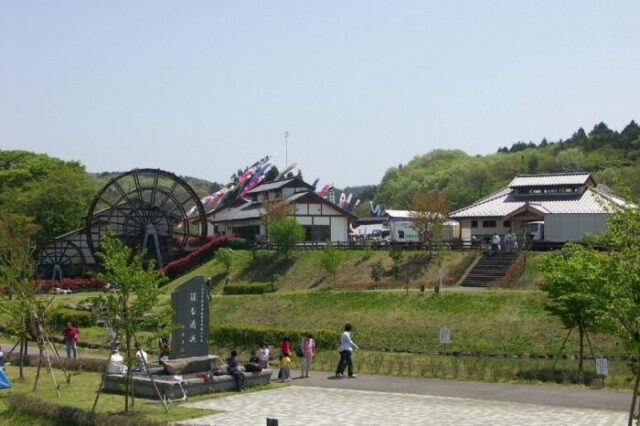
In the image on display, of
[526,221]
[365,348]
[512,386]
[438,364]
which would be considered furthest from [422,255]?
[512,386]

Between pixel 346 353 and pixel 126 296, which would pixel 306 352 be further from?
pixel 126 296

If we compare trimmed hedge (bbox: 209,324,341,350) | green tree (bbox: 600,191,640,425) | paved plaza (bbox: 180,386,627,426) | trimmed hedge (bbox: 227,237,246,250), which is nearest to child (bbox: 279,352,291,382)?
paved plaza (bbox: 180,386,627,426)

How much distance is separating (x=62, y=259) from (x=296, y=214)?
18.3 meters

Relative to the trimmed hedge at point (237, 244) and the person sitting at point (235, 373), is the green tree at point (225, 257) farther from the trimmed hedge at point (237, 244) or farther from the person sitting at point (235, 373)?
the person sitting at point (235, 373)

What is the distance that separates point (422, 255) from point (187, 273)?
60.3 feet

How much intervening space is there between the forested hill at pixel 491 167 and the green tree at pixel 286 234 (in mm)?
40085

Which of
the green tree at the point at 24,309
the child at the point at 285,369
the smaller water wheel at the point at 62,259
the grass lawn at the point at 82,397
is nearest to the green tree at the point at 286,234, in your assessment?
the smaller water wheel at the point at 62,259

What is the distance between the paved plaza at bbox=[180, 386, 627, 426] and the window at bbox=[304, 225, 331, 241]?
133 ft

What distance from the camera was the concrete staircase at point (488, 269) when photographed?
128 ft

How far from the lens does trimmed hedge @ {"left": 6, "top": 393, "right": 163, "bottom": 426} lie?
14367 mm

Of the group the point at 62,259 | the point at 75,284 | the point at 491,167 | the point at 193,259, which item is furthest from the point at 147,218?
the point at 491,167

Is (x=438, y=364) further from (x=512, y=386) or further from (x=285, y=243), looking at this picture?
(x=285, y=243)

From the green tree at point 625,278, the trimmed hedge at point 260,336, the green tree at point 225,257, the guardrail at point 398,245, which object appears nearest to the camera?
the green tree at point 625,278

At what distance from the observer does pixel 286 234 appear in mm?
49969
